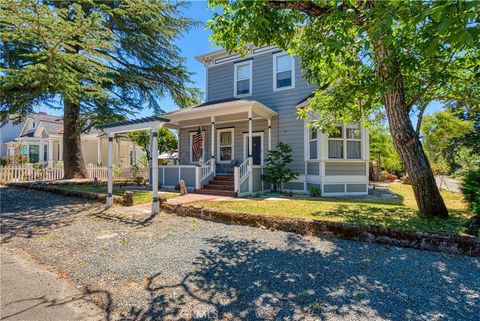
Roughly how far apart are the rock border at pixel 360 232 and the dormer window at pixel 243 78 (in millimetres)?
8901

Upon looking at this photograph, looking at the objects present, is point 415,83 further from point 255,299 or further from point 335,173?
point 255,299

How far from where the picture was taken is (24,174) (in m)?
15.6

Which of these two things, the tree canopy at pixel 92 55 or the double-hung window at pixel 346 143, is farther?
the double-hung window at pixel 346 143

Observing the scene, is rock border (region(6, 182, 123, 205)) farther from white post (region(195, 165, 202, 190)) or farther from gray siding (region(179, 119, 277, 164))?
gray siding (region(179, 119, 277, 164))

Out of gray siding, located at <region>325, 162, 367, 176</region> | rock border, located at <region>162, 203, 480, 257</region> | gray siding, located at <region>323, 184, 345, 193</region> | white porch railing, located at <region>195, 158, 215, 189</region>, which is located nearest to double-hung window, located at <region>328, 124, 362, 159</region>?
gray siding, located at <region>325, 162, 367, 176</region>

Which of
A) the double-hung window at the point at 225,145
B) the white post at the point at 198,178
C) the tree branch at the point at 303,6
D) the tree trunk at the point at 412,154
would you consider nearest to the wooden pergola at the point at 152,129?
the white post at the point at 198,178

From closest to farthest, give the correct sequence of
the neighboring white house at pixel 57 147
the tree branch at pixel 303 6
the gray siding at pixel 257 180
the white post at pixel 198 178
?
the tree branch at pixel 303 6, the gray siding at pixel 257 180, the white post at pixel 198 178, the neighboring white house at pixel 57 147

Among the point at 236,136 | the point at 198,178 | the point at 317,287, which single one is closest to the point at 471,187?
the point at 317,287

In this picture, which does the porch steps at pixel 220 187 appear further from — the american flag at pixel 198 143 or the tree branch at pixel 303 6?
the tree branch at pixel 303 6

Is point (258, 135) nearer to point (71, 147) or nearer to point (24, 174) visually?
point (71, 147)

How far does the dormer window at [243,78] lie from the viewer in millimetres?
13758

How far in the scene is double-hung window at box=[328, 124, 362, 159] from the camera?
35.9ft

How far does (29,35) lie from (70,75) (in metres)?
1.72

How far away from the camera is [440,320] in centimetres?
248
